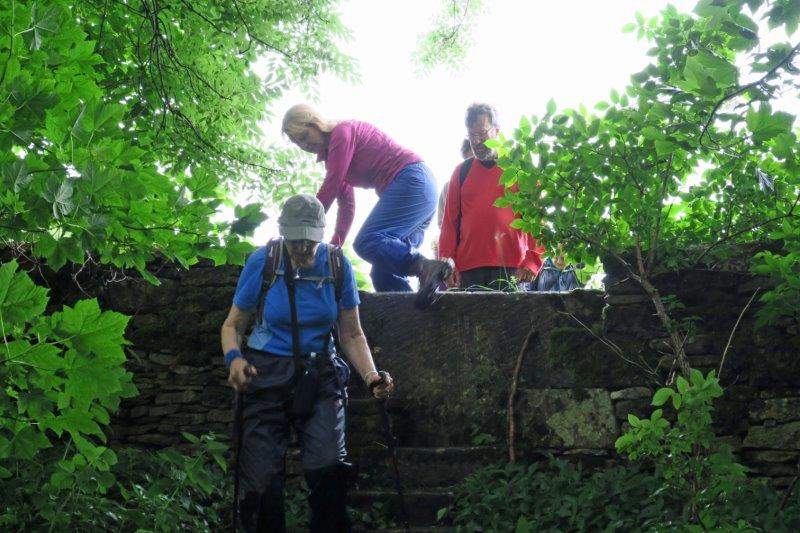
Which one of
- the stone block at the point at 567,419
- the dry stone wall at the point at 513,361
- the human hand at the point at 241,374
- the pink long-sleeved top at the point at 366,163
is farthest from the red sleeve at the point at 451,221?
the human hand at the point at 241,374

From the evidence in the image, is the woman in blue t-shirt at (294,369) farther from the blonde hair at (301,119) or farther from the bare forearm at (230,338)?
the blonde hair at (301,119)

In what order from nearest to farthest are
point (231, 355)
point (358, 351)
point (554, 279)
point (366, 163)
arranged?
point (231, 355)
point (358, 351)
point (366, 163)
point (554, 279)

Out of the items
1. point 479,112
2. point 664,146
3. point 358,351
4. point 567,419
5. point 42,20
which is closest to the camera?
point 42,20

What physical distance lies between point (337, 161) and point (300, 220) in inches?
48.6

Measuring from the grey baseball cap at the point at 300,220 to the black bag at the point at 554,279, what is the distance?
7.23ft

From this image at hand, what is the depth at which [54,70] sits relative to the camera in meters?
2.89

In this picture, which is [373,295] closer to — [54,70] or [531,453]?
[531,453]

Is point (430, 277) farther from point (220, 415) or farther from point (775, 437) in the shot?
point (775, 437)

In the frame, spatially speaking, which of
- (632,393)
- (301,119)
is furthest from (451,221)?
(632,393)

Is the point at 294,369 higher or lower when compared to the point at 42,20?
lower

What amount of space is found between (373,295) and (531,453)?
142 cm

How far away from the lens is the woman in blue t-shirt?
12.4 feet

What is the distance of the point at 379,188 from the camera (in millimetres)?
5512

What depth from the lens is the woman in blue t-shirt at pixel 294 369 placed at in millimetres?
3771
